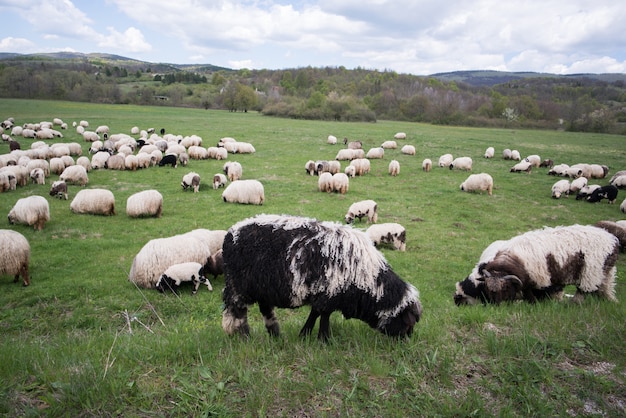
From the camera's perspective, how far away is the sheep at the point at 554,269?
24.5 feet

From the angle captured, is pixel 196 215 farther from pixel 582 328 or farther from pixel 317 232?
pixel 582 328

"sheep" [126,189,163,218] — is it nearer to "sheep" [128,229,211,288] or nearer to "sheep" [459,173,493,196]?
"sheep" [128,229,211,288]

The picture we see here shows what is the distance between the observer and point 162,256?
10.0m

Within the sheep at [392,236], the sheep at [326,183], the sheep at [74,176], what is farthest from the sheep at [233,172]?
the sheep at [392,236]

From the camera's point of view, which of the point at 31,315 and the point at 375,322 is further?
the point at 31,315

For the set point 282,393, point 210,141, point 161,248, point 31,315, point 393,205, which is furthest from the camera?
point 210,141

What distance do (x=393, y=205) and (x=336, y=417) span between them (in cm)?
1661

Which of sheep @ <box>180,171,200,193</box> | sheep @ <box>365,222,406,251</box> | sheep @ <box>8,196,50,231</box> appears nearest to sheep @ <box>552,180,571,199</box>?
sheep @ <box>365,222,406,251</box>

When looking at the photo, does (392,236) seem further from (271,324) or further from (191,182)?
(191,182)

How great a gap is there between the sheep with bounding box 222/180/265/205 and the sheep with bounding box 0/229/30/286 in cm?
983

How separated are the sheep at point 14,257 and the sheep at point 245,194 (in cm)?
983

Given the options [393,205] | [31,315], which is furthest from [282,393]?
[393,205]

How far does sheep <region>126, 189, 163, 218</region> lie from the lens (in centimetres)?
1573

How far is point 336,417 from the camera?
3.38 meters
